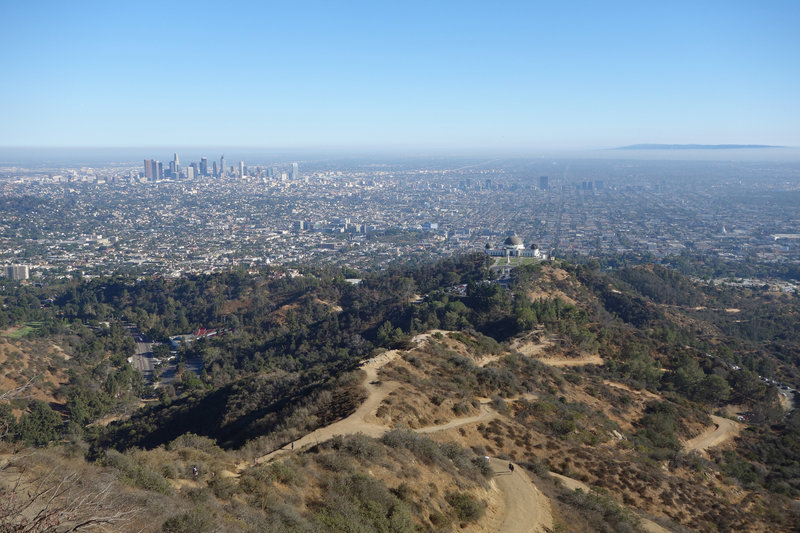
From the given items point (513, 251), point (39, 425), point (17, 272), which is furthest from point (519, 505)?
point (17, 272)

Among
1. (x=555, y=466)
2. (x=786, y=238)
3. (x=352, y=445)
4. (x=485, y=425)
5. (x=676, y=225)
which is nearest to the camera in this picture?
(x=352, y=445)

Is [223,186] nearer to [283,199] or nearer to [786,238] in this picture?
[283,199]

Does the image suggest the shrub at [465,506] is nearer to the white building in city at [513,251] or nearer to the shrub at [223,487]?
the shrub at [223,487]

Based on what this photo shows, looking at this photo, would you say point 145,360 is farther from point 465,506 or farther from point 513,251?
point 513,251

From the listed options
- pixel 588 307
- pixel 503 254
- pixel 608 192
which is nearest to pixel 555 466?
pixel 588 307

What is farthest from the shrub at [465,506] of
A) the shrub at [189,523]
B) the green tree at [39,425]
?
the green tree at [39,425]

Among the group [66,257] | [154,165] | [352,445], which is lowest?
[66,257]

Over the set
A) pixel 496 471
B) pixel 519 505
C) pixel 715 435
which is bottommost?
pixel 715 435

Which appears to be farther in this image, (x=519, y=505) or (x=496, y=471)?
(x=496, y=471)

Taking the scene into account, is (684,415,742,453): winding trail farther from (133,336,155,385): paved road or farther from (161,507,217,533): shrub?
(133,336,155,385): paved road
